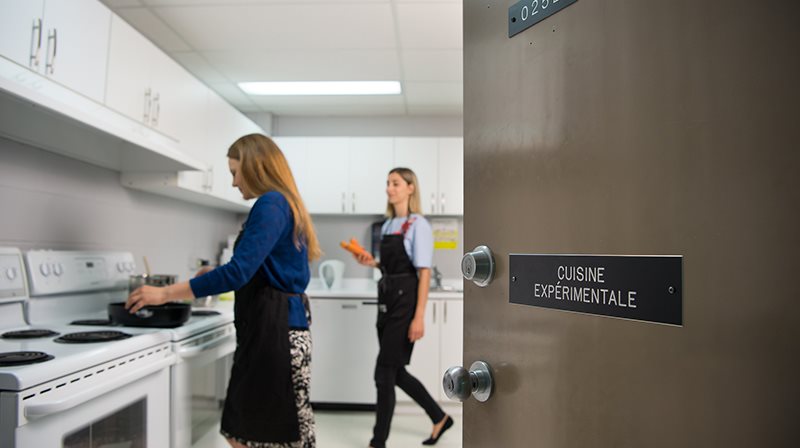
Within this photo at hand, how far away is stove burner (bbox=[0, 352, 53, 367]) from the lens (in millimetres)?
1203

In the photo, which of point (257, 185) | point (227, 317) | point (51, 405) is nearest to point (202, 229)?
point (227, 317)

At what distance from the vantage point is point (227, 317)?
7.51 feet

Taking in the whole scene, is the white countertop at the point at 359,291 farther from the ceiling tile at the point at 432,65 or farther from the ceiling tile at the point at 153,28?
the ceiling tile at the point at 153,28

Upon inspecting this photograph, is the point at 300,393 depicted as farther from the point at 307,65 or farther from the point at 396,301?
the point at 307,65

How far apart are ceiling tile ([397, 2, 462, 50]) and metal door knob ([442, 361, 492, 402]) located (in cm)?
205

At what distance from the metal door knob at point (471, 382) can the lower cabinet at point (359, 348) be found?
2673 mm

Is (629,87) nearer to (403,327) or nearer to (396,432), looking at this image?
(403,327)

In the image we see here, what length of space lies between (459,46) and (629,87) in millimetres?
2462

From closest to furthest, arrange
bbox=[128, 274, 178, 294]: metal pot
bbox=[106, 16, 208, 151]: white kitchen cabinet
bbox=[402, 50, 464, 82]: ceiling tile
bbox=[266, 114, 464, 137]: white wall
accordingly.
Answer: bbox=[106, 16, 208, 151]: white kitchen cabinet → bbox=[128, 274, 178, 294]: metal pot → bbox=[402, 50, 464, 82]: ceiling tile → bbox=[266, 114, 464, 137]: white wall

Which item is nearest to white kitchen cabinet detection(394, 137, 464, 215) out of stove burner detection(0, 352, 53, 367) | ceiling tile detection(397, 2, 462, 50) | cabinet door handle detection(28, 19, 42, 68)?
ceiling tile detection(397, 2, 462, 50)

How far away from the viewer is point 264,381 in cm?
165

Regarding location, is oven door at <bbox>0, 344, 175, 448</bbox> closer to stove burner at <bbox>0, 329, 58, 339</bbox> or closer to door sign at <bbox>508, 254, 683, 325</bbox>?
stove burner at <bbox>0, 329, 58, 339</bbox>

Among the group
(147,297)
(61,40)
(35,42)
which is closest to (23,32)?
(35,42)

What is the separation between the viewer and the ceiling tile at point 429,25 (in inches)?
97.7
